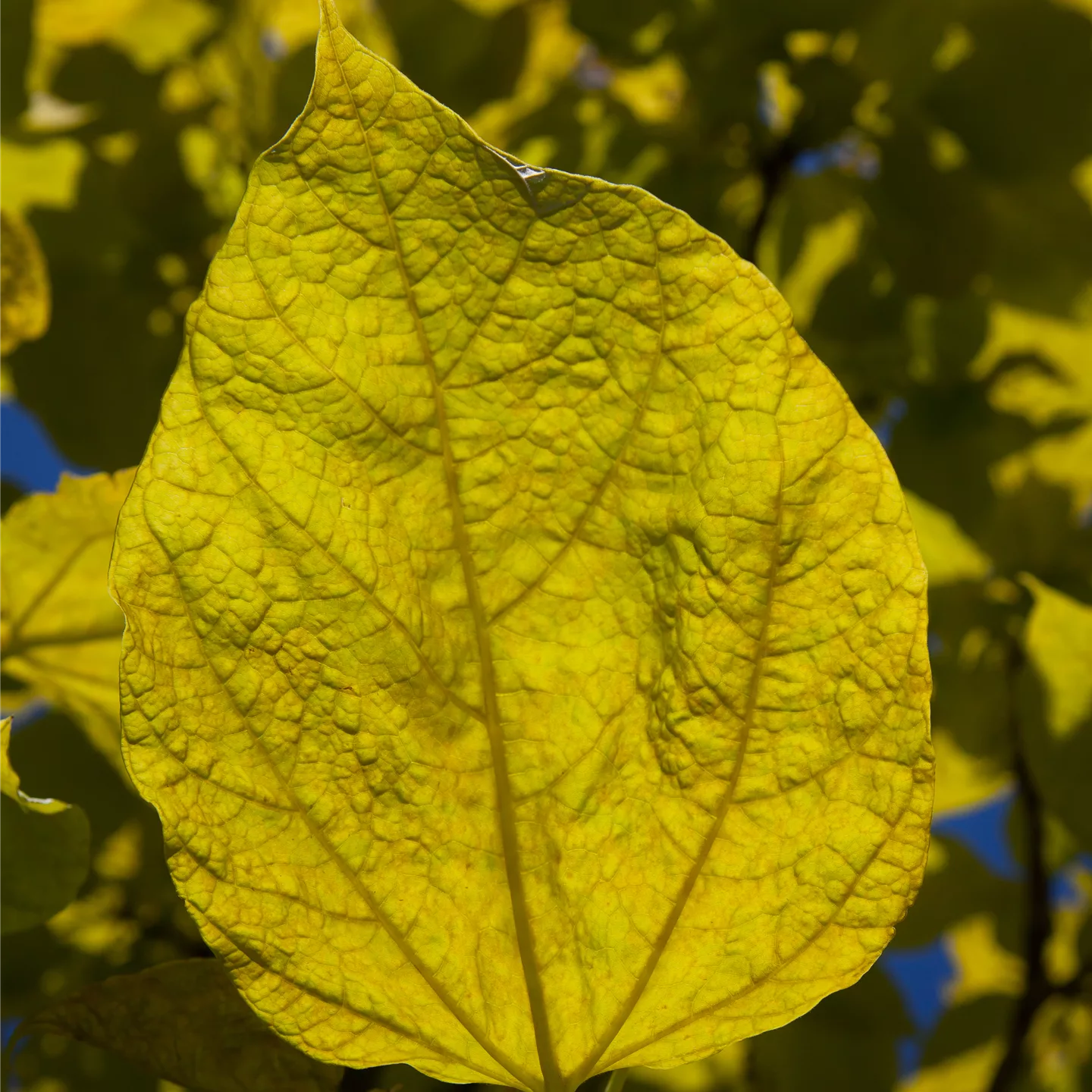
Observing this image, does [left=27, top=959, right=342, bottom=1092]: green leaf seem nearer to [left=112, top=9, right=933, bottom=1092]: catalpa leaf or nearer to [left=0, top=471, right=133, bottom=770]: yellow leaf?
[left=112, top=9, right=933, bottom=1092]: catalpa leaf

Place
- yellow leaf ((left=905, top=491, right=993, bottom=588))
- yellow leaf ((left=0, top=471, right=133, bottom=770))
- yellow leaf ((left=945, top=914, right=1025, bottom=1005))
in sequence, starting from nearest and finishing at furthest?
yellow leaf ((left=0, top=471, right=133, bottom=770)) < yellow leaf ((left=905, top=491, right=993, bottom=588)) < yellow leaf ((left=945, top=914, right=1025, bottom=1005))

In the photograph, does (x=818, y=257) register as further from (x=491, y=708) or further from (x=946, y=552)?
(x=491, y=708)

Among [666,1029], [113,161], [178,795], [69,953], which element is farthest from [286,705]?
[113,161]

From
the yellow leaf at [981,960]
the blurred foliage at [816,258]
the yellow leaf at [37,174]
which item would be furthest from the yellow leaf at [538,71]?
the yellow leaf at [981,960]

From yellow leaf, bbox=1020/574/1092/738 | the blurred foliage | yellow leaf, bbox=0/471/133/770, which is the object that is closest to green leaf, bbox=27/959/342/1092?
yellow leaf, bbox=0/471/133/770

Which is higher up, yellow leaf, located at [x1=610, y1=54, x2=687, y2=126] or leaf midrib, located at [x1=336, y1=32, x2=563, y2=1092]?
yellow leaf, located at [x1=610, y1=54, x2=687, y2=126]

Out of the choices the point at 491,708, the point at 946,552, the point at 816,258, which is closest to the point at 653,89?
the point at 816,258

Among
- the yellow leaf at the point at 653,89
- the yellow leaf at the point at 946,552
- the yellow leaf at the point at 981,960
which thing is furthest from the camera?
the yellow leaf at the point at 981,960

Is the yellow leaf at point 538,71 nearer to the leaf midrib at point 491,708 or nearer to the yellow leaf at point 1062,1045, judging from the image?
the leaf midrib at point 491,708
